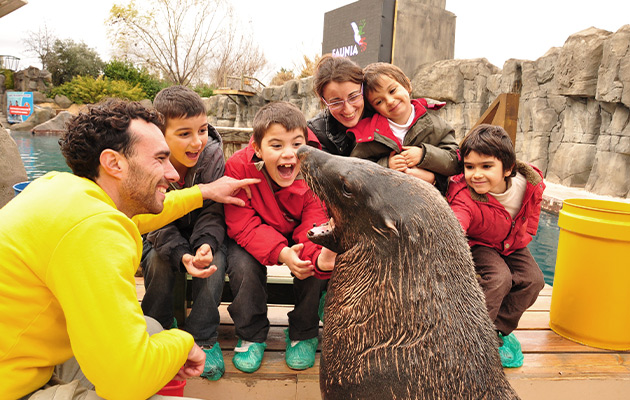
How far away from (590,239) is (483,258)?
2.54 feet

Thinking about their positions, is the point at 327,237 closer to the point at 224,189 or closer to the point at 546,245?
the point at 224,189

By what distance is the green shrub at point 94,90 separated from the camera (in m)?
26.2

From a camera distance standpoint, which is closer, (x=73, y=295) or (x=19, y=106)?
(x=73, y=295)

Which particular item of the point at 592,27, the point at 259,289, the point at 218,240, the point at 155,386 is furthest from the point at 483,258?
the point at 592,27

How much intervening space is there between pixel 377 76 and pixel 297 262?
1.28 m

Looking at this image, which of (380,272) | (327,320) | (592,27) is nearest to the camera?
(380,272)

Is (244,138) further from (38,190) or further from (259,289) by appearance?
(38,190)

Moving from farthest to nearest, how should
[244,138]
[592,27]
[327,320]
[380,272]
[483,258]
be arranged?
1. [592,27]
2. [244,138]
3. [483,258]
4. [327,320]
5. [380,272]

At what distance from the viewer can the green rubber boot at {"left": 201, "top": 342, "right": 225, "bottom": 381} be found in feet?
7.10

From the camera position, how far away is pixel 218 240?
2385mm

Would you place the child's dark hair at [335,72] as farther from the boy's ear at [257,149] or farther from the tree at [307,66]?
the tree at [307,66]

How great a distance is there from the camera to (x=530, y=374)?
2439 mm

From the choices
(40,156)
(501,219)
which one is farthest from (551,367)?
(40,156)

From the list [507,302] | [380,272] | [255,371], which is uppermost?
[380,272]
